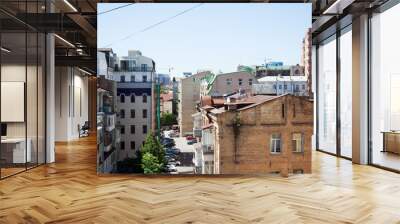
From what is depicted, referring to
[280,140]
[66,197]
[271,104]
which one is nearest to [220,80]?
[271,104]

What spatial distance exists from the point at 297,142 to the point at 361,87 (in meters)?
2.49

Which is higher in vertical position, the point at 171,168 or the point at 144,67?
the point at 144,67

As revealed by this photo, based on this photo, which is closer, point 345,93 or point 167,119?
point 167,119

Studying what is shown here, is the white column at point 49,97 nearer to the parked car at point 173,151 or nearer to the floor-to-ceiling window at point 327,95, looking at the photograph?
the parked car at point 173,151

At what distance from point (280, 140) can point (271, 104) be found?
0.59 meters

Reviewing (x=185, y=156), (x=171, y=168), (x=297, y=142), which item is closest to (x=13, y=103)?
(x=171, y=168)

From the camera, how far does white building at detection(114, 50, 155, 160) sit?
6.39 metres

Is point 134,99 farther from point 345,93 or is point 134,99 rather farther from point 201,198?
point 345,93

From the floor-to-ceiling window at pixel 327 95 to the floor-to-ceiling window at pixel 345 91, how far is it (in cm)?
45

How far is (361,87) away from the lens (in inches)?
315

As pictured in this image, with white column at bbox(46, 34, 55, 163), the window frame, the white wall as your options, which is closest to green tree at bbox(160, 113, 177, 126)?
the window frame

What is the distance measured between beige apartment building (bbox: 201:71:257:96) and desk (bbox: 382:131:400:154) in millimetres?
2788

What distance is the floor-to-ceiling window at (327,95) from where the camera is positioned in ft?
32.5

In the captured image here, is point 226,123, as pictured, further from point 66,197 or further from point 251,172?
point 66,197
